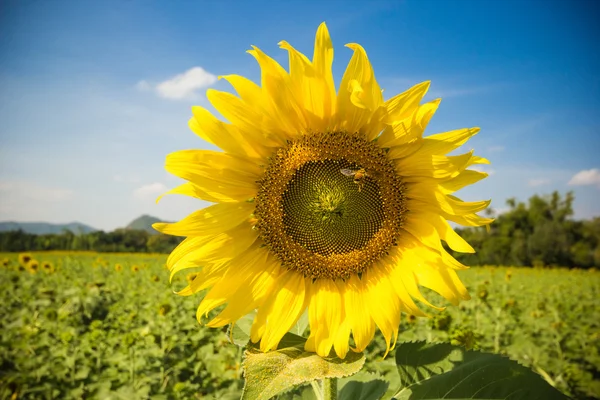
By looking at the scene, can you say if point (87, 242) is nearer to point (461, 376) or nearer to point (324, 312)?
point (324, 312)

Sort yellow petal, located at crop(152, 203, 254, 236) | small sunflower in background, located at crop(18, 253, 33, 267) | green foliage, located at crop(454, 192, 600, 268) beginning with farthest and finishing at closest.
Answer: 1. green foliage, located at crop(454, 192, 600, 268)
2. small sunflower in background, located at crop(18, 253, 33, 267)
3. yellow petal, located at crop(152, 203, 254, 236)

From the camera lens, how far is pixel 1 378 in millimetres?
4285

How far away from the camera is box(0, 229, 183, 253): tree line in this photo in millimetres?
48938

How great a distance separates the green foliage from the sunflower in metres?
49.2

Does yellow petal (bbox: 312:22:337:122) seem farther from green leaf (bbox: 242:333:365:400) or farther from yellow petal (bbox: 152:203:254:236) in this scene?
green leaf (bbox: 242:333:365:400)

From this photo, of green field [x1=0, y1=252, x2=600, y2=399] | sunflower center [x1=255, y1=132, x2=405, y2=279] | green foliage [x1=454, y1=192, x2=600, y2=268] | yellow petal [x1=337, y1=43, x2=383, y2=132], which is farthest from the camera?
green foliage [x1=454, y1=192, x2=600, y2=268]

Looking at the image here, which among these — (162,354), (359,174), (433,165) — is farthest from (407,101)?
(162,354)

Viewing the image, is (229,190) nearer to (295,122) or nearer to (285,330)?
(295,122)

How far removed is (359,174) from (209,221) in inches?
24.5

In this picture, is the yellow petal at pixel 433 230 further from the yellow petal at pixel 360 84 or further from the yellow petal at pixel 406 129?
the yellow petal at pixel 360 84

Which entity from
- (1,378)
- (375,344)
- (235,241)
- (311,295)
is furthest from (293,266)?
(375,344)

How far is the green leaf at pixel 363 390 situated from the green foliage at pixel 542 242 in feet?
161

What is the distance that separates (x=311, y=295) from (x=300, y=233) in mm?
268

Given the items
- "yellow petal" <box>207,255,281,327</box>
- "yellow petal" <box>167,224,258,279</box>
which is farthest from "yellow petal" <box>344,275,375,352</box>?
"yellow petal" <box>167,224,258,279</box>
